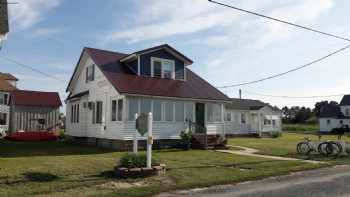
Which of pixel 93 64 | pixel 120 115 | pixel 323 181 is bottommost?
pixel 323 181

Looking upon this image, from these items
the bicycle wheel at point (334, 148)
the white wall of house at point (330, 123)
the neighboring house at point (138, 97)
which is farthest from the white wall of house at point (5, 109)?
the white wall of house at point (330, 123)

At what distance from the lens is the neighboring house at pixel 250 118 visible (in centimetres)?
4400

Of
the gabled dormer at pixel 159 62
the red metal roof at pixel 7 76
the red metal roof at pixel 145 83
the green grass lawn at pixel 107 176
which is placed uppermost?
the red metal roof at pixel 7 76

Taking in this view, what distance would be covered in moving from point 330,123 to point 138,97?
5821 cm

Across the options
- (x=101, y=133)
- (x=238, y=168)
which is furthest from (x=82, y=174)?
(x=101, y=133)

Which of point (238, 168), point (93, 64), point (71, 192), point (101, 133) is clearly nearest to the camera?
point (71, 192)

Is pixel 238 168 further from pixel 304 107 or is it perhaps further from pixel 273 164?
pixel 304 107

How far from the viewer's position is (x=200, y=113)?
2669 centimetres

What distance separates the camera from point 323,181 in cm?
1242

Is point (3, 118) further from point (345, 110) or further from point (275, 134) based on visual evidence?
point (345, 110)

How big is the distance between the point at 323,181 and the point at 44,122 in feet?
112

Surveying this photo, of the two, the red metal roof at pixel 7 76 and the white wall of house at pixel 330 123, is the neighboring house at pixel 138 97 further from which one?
the white wall of house at pixel 330 123

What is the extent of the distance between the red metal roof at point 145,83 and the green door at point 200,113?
27.7 inches

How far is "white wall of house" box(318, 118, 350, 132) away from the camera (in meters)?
71.5
